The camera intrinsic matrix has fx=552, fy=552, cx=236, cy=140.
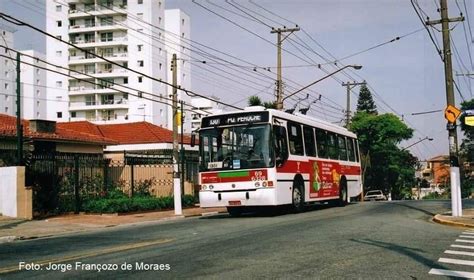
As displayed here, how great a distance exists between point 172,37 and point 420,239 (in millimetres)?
79953

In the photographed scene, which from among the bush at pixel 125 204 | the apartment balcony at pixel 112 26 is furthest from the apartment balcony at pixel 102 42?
the bush at pixel 125 204

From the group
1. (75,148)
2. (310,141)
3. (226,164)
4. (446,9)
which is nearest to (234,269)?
(226,164)

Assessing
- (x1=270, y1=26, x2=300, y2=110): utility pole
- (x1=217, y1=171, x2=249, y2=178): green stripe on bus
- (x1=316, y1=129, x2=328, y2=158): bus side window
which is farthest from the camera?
(x1=270, y1=26, x2=300, y2=110): utility pole

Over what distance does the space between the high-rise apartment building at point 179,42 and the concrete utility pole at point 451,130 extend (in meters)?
70.1

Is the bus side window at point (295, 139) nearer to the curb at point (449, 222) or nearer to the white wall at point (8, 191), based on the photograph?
the curb at point (449, 222)

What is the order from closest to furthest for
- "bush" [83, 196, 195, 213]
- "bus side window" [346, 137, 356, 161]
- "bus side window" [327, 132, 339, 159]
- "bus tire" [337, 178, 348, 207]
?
"bush" [83, 196, 195, 213], "bus side window" [327, 132, 339, 159], "bus tire" [337, 178, 348, 207], "bus side window" [346, 137, 356, 161]

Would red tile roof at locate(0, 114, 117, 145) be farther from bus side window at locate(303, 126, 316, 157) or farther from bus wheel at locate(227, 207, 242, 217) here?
bus side window at locate(303, 126, 316, 157)

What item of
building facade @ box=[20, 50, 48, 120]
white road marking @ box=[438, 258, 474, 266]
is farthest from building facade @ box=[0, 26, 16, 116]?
white road marking @ box=[438, 258, 474, 266]

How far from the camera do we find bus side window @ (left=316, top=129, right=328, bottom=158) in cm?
2122

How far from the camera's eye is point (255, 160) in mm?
17266

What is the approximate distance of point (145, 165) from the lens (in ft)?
→ 87.4

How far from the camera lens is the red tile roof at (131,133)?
41031 millimetres

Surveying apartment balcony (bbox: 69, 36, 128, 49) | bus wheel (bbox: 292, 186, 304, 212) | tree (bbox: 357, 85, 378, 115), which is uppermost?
apartment balcony (bbox: 69, 36, 128, 49)

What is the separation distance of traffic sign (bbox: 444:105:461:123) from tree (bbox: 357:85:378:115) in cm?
6125
